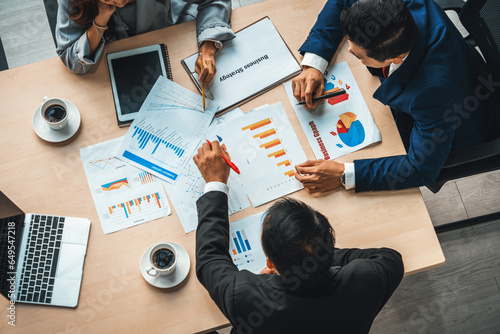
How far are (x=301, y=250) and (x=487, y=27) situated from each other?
980mm

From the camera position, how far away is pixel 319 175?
4.31ft

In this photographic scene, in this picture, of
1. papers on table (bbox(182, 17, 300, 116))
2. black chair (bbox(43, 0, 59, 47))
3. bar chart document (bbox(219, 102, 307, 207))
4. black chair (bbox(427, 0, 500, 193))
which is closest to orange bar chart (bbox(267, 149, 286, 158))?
bar chart document (bbox(219, 102, 307, 207))

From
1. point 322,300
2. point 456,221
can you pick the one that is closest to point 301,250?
point 322,300

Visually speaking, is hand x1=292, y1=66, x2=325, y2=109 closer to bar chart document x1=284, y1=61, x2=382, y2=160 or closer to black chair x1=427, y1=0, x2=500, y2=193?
bar chart document x1=284, y1=61, x2=382, y2=160

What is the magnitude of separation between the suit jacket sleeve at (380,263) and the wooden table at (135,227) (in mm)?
57

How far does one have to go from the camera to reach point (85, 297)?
1277 mm

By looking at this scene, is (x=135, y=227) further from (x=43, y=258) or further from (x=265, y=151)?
(x=265, y=151)

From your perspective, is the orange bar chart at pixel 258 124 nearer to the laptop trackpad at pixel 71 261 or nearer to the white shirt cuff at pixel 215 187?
the white shirt cuff at pixel 215 187

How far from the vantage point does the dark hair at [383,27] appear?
1.19 m

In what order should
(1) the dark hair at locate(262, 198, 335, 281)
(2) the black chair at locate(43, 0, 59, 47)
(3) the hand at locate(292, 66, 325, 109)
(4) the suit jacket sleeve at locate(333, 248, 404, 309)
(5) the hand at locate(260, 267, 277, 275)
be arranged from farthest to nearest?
(2) the black chair at locate(43, 0, 59, 47) < (3) the hand at locate(292, 66, 325, 109) < (5) the hand at locate(260, 267, 277, 275) < (4) the suit jacket sleeve at locate(333, 248, 404, 309) < (1) the dark hair at locate(262, 198, 335, 281)

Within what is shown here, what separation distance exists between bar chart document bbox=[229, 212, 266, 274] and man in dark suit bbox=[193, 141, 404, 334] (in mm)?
77

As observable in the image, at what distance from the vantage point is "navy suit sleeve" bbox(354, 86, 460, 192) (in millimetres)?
1296

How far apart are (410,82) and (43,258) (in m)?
1.20

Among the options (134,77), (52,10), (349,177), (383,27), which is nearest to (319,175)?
(349,177)
